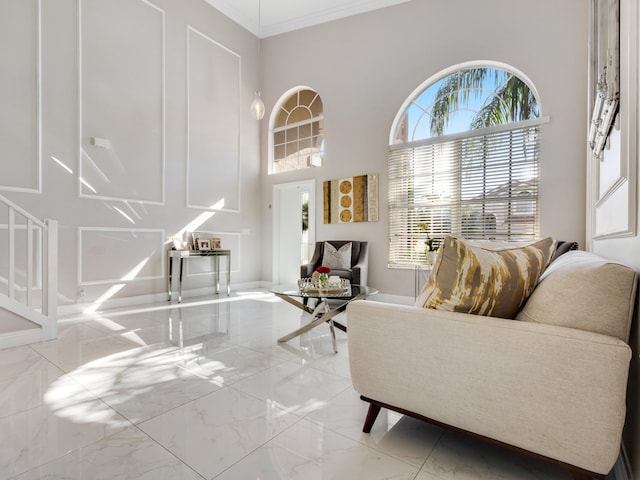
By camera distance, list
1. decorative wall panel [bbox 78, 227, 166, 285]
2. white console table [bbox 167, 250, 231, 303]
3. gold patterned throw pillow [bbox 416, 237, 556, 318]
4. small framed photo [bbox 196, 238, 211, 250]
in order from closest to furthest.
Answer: gold patterned throw pillow [bbox 416, 237, 556, 318]
decorative wall panel [bbox 78, 227, 166, 285]
white console table [bbox 167, 250, 231, 303]
small framed photo [bbox 196, 238, 211, 250]

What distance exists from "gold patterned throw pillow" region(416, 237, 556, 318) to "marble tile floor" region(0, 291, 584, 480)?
634mm

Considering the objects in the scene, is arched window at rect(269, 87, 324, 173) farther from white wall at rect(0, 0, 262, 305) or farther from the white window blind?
the white window blind

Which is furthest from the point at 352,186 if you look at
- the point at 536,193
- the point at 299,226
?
the point at 536,193

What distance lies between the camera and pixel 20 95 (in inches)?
135

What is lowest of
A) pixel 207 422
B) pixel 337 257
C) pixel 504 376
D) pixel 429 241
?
pixel 207 422

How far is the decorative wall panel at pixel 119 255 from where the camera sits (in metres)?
3.90

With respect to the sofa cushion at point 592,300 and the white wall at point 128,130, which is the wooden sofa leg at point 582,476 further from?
the white wall at point 128,130

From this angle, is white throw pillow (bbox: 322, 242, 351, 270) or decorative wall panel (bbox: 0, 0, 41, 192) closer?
decorative wall panel (bbox: 0, 0, 41, 192)

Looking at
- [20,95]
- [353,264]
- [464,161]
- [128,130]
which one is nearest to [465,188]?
[464,161]

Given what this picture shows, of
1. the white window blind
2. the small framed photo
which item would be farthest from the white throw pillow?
the small framed photo

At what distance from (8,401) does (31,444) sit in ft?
1.88

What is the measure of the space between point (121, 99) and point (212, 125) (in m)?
1.43

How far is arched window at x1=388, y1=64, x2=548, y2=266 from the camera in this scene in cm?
399

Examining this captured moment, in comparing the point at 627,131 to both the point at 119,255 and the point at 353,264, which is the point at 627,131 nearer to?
the point at 353,264
